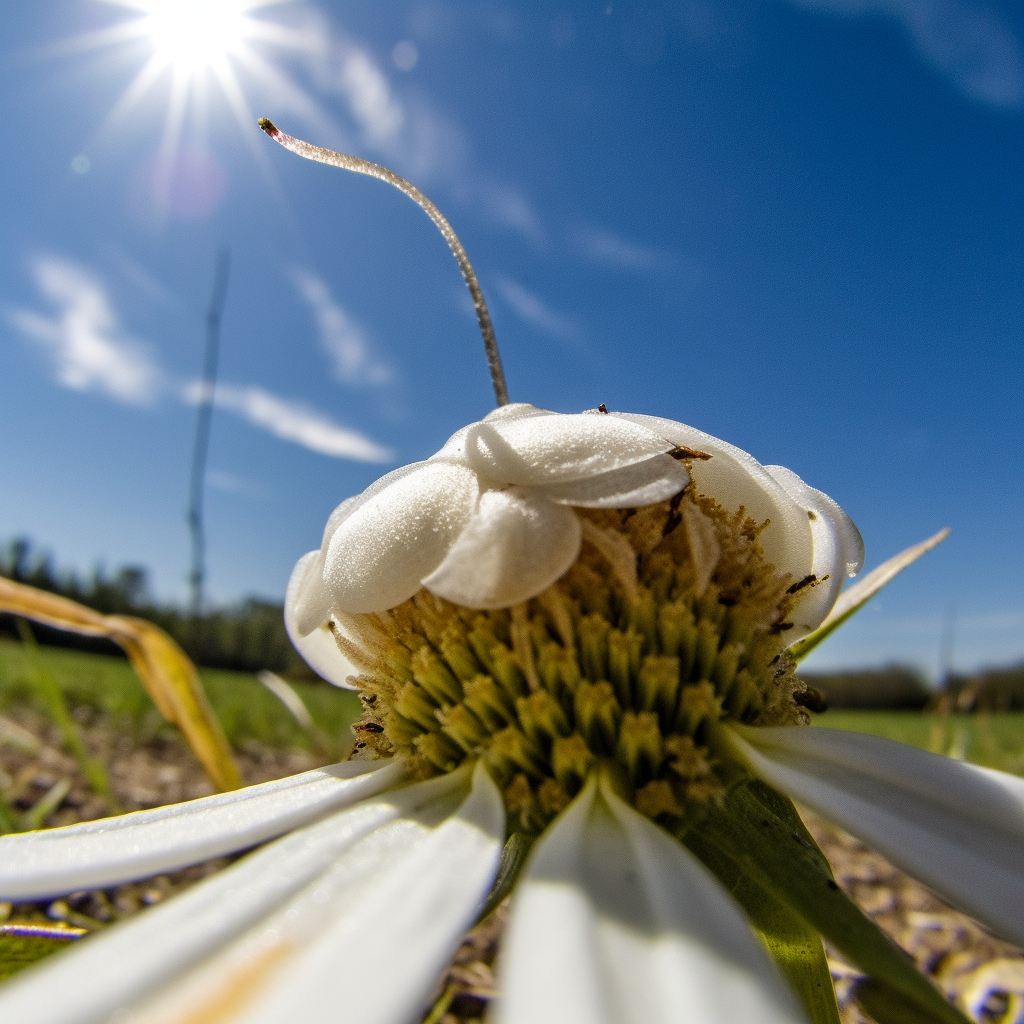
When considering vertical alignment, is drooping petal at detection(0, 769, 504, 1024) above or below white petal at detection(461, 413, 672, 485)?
below

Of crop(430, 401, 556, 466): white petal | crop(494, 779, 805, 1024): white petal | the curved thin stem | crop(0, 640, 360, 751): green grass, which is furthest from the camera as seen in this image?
crop(0, 640, 360, 751): green grass

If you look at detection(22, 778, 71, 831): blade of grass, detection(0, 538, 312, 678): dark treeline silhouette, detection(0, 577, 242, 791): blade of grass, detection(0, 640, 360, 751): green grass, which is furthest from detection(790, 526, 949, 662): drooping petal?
detection(0, 538, 312, 678): dark treeline silhouette

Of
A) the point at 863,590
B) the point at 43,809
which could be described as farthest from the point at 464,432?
the point at 43,809

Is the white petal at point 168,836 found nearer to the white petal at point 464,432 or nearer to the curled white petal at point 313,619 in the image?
the curled white petal at point 313,619

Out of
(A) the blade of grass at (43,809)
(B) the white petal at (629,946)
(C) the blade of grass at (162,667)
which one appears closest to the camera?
(B) the white petal at (629,946)

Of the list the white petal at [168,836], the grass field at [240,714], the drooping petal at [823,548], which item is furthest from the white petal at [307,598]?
the grass field at [240,714]

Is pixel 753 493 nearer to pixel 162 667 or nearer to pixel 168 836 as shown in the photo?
pixel 168 836

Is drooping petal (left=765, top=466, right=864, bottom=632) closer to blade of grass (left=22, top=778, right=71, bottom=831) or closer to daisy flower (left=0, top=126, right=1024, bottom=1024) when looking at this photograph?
daisy flower (left=0, top=126, right=1024, bottom=1024)
